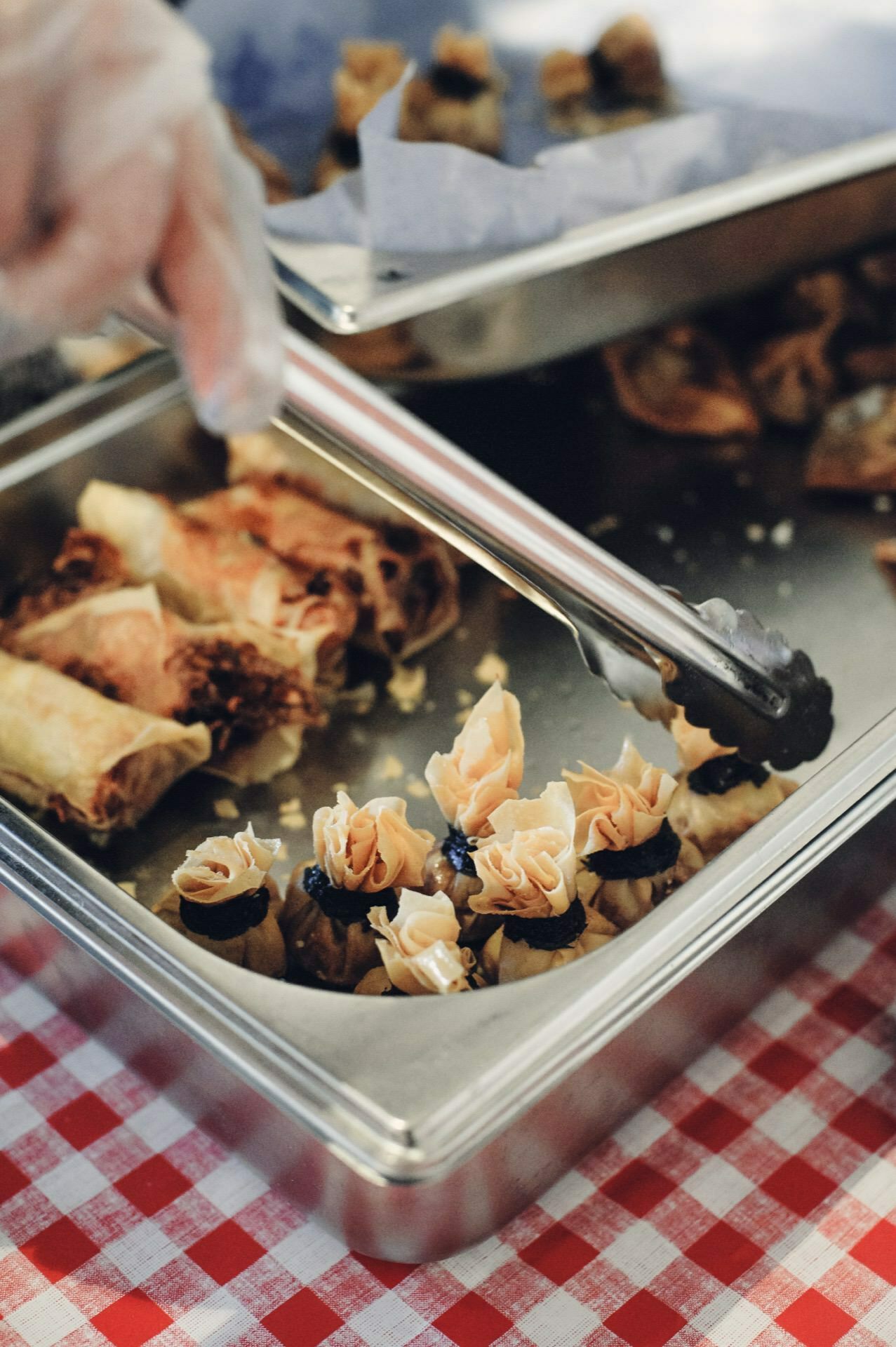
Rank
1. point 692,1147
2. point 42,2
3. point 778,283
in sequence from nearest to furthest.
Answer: point 42,2 < point 692,1147 < point 778,283

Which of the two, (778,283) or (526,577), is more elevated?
(526,577)

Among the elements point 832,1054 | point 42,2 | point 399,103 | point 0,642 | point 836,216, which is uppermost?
point 42,2

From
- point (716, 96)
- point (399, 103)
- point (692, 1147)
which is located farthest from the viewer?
point (716, 96)

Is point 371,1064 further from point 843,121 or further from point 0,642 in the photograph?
point 843,121

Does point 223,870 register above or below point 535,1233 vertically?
above

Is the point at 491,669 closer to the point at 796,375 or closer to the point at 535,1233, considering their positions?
the point at 535,1233

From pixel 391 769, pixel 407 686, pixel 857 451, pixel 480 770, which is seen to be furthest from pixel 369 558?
pixel 857 451

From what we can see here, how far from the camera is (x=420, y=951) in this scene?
0.75 m

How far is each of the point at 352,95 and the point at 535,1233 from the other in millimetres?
1284

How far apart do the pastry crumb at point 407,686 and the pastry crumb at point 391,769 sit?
2.5 inches

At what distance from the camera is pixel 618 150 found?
4.13 feet

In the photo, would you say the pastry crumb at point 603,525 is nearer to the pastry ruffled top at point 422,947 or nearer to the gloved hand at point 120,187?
the pastry ruffled top at point 422,947

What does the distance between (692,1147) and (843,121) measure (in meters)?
1.16

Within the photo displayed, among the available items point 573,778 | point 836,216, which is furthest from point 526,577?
point 836,216
